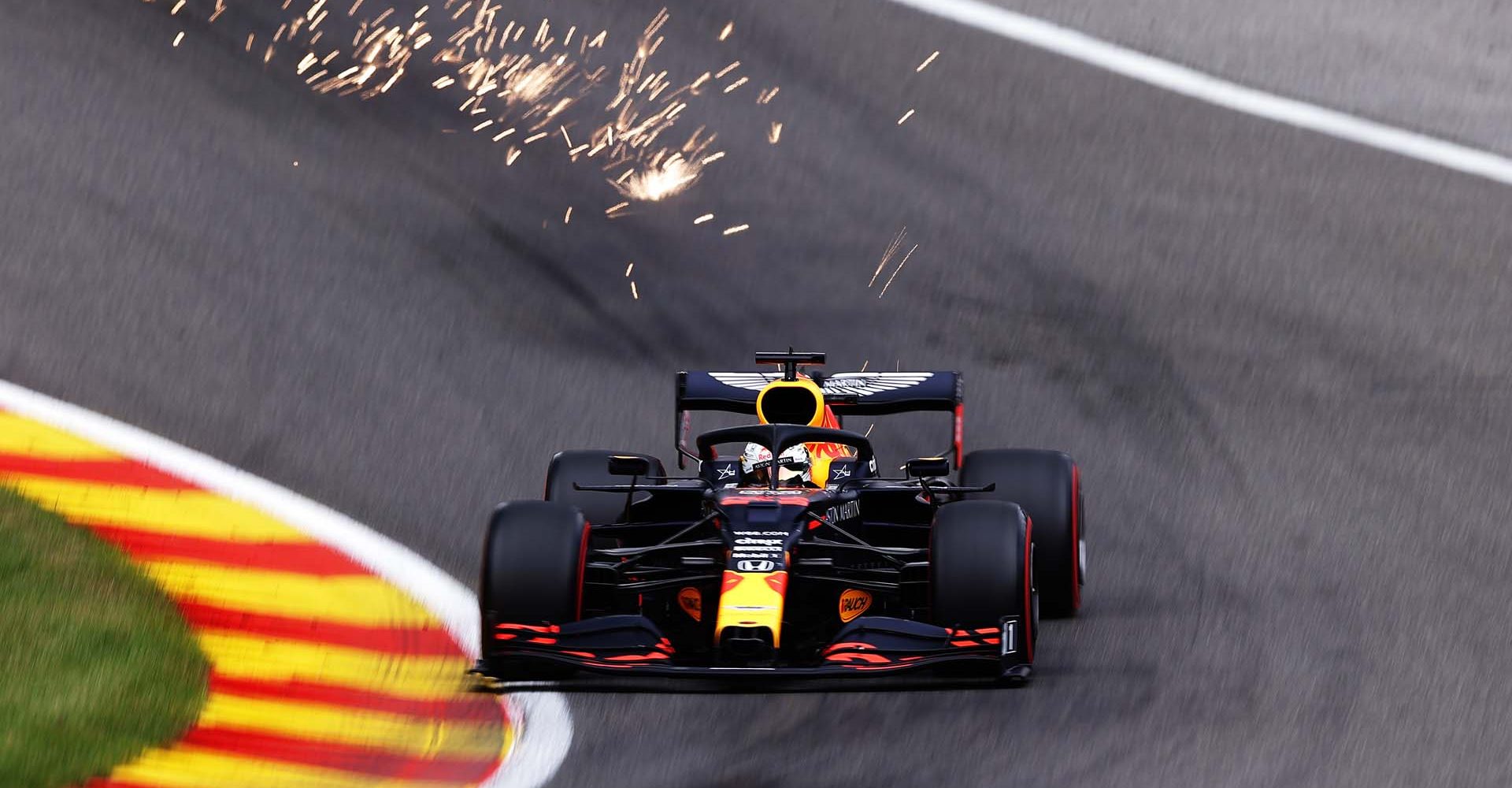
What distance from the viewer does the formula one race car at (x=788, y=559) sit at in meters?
8.24

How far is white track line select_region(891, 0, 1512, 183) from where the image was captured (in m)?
16.4

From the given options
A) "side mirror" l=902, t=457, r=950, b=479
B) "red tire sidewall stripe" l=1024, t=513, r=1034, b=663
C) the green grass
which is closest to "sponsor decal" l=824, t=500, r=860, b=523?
"side mirror" l=902, t=457, r=950, b=479

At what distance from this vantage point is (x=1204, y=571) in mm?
10398

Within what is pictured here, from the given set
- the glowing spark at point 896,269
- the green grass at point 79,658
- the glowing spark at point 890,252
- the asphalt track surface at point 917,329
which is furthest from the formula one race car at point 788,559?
the glowing spark at point 890,252

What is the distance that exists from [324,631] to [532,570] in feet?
4.15

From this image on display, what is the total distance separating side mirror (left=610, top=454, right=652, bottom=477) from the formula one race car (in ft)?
0.04

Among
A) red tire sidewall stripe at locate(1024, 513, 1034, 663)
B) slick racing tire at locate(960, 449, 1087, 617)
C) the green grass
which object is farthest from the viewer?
slick racing tire at locate(960, 449, 1087, 617)

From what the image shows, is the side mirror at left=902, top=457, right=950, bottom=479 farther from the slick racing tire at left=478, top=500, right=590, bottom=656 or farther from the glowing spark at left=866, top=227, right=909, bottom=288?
the glowing spark at left=866, top=227, right=909, bottom=288

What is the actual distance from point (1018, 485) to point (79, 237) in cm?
783

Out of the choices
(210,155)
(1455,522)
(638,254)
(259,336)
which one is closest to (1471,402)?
(1455,522)

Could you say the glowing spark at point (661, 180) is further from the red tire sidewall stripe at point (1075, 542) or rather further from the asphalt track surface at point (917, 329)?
the red tire sidewall stripe at point (1075, 542)

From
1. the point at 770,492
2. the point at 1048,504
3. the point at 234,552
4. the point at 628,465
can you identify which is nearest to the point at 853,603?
the point at 770,492

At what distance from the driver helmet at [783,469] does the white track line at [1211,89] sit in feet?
27.5

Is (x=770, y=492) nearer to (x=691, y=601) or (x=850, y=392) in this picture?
(x=691, y=601)
